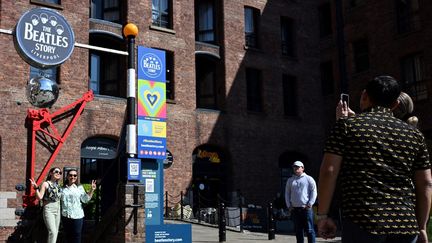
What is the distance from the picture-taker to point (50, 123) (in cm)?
1989

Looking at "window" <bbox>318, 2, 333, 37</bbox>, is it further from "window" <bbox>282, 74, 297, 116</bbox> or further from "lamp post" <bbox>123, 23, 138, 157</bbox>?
"lamp post" <bbox>123, 23, 138, 157</bbox>

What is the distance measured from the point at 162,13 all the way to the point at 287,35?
7442 millimetres

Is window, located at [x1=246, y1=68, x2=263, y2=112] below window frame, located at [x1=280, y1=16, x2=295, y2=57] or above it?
below

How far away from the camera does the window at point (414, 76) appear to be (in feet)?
79.7

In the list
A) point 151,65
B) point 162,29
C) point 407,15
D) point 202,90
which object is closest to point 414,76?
point 407,15

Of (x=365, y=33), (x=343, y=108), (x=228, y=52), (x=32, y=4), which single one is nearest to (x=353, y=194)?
(x=343, y=108)

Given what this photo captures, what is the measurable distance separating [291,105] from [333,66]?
9.82ft

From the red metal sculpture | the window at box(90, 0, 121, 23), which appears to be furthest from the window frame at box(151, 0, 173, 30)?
the red metal sculpture

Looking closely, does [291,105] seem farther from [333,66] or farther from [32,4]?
[32,4]

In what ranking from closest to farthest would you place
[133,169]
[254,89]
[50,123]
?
[133,169], [50,123], [254,89]

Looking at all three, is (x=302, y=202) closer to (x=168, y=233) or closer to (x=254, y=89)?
(x=168, y=233)

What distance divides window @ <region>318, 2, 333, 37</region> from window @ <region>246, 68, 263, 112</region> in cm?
522

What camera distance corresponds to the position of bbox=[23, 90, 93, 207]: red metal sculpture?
19.3m

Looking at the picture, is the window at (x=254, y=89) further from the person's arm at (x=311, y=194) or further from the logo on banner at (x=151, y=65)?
the person's arm at (x=311, y=194)
